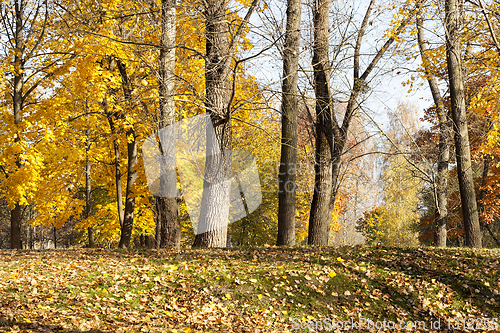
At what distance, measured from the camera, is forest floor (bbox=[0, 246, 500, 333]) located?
470cm

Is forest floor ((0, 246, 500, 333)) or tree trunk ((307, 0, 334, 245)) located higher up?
tree trunk ((307, 0, 334, 245))

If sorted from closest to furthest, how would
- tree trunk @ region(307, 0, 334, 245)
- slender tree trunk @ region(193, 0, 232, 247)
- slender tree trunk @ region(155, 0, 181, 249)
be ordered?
1. slender tree trunk @ region(193, 0, 232, 247)
2. slender tree trunk @ region(155, 0, 181, 249)
3. tree trunk @ region(307, 0, 334, 245)

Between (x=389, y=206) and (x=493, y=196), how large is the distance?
1100cm

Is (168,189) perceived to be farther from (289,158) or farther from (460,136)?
(460,136)

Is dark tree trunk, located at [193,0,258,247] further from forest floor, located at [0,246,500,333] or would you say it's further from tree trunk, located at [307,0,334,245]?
tree trunk, located at [307,0,334,245]

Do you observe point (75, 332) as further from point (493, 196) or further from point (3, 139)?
point (493, 196)

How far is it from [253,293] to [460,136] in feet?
24.7

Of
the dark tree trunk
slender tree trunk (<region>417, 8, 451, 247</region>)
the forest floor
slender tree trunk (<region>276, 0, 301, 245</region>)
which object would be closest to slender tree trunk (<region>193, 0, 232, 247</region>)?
the dark tree trunk

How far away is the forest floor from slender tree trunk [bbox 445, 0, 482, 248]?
2.40 metres

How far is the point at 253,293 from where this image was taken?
5.67m

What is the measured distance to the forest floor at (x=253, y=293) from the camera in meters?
4.70

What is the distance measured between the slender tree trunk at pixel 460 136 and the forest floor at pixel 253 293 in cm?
240

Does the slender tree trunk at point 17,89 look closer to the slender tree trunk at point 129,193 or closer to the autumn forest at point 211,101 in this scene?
the autumn forest at point 211,101

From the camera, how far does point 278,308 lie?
17.9ft
